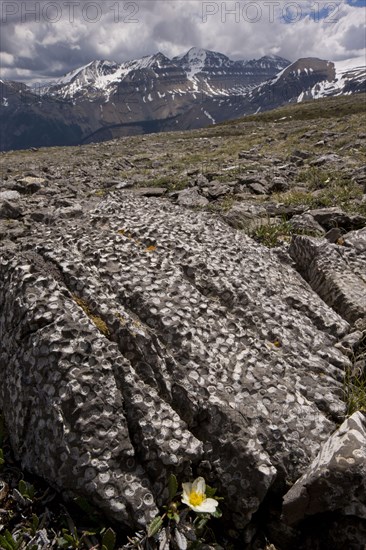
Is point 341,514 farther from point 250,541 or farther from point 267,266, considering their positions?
point 267,266

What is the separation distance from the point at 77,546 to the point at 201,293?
3866 millimetres

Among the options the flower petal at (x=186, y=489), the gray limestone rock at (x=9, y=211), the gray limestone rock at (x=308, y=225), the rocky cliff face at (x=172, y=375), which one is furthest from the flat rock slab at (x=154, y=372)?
the gray limestone rock at (x=9, y=211)

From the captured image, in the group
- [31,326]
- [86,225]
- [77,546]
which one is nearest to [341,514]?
[77,546]

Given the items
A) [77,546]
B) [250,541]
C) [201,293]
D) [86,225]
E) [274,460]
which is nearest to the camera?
[77,546]

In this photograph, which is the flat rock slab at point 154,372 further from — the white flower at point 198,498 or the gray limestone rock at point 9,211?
the gray limestone rock at point 9,211

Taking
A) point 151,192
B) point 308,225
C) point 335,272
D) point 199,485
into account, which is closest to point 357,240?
point 335,272

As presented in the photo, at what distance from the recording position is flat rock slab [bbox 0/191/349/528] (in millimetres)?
4590

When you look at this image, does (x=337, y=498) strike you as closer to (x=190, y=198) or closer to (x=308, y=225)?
(x=308, y=225)

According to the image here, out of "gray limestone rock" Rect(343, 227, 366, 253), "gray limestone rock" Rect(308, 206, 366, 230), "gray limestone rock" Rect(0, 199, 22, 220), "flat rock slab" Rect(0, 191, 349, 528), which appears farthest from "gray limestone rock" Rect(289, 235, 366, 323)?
"gray limestone rock" Rect(0, 199, 22, 220)

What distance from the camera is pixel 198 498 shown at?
14.0ft

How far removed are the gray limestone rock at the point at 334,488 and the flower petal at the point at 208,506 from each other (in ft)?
2.61

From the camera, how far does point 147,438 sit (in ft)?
15.5

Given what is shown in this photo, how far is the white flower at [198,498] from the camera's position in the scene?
164 inches

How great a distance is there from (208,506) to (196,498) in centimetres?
14
